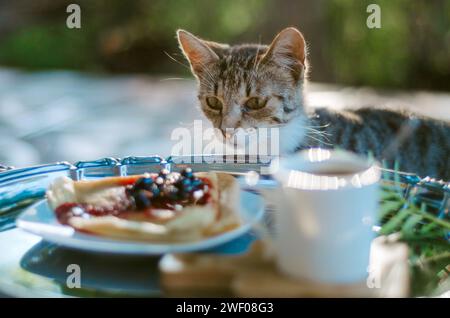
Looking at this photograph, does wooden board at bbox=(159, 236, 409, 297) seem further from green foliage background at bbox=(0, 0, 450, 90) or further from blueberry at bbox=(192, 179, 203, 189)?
green foliage background at bbox=(0, 0, 450, 90)

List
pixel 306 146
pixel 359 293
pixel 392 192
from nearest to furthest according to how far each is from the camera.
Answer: pixel 359 293 < pixel 392 192 < pixel 306 146

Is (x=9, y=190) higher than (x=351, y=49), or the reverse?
(x=351, y=49)

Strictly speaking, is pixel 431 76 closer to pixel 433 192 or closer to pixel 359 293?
pixel 433 192

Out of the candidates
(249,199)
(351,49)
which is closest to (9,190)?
(249,199)

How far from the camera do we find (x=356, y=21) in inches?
140

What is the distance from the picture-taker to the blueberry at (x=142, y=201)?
77 cm

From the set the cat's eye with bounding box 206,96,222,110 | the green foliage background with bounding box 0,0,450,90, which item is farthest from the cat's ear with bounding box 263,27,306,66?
the green foliage background with bounding box 0,0,450,90

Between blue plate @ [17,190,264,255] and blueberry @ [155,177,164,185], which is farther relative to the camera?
blueberry @ [155,177,164,185]

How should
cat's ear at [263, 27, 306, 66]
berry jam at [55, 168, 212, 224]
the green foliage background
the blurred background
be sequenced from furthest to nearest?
the green foliage background → the blurred background → cat's ear at [263, 27, 306, 66] → berry jam at [55, 168, 212, 224]

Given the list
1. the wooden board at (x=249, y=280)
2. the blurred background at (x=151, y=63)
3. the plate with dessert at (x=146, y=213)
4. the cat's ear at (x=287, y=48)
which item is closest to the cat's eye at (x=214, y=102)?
the cat's ear at (x=287, y=48)

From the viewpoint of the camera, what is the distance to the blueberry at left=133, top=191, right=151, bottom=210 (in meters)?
0.77

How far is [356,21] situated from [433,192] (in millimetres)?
2816

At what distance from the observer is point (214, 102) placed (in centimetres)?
140
